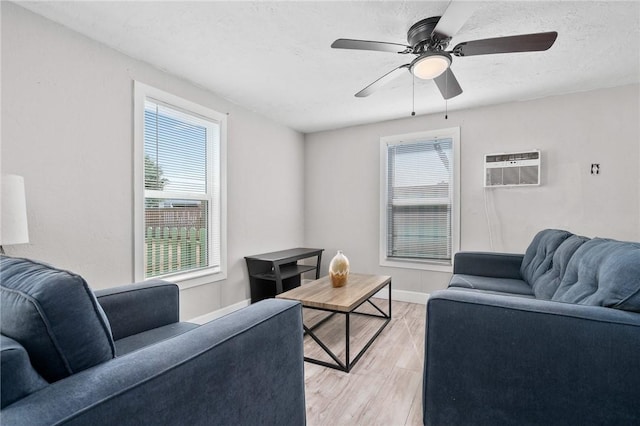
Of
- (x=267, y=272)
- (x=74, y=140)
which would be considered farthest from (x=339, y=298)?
(x=74, y=140)

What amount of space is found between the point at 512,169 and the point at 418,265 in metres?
1.47

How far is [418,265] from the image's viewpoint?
12.0ft

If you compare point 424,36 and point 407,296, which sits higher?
point 424,36

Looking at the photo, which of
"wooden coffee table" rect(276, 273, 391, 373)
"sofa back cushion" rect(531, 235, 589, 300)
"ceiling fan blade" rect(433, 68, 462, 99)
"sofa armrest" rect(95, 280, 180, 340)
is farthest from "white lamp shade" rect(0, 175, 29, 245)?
"sofa back cushion" rect(531, 235, 589, 300)

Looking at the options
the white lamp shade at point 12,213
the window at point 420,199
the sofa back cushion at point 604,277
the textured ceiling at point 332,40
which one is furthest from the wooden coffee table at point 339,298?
the textured ceiling at point 332,40

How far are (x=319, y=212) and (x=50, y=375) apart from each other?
3.72 metres

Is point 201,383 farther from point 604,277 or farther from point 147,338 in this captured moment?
point 604,277

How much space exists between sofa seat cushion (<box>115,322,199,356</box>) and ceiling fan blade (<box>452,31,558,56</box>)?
86.0 inches

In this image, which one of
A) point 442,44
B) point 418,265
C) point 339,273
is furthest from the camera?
point 418,265

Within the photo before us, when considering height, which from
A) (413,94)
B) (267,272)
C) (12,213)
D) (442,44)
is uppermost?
(413,94)

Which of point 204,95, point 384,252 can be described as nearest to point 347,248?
point 384,252

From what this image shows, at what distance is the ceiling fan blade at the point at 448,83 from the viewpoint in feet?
6.93

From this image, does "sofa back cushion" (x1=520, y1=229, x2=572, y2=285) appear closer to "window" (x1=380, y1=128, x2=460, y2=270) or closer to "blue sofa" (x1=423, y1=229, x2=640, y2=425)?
"blue sofa" (x1=423, y1=229, x2=640, y2=425)

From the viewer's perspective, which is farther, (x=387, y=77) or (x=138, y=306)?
(x=387, y=77)
